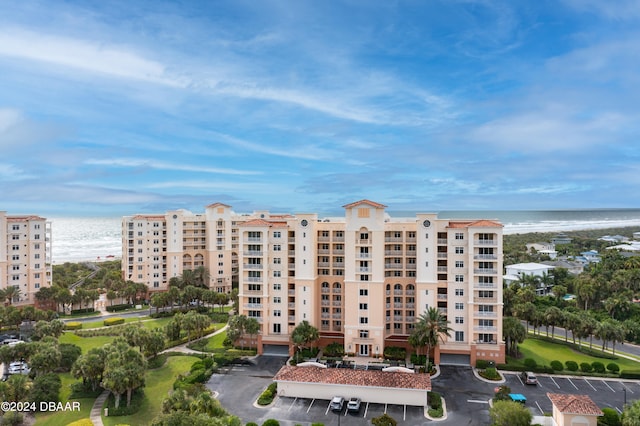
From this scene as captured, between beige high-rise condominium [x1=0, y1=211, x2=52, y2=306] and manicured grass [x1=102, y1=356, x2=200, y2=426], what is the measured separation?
38448 mm

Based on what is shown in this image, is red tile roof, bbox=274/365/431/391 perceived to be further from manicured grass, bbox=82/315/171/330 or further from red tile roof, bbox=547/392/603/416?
manicured grass, bbox=82/315/171/330

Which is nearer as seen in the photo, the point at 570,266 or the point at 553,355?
the point at 553,355

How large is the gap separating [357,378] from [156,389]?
66.6ft

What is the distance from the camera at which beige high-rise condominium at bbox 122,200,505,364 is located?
1966 inches

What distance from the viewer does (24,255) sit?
71.4 meters

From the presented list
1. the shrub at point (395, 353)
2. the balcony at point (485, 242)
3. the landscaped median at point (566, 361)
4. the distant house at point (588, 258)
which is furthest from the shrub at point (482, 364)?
the distant house at point (588, 258)

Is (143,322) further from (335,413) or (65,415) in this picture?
(335,413)

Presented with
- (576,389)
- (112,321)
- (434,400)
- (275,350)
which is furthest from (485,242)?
(112,321)

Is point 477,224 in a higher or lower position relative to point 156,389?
higher

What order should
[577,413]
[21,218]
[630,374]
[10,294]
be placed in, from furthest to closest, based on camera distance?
[21,218] → [10,294] → [630,374] → [577,413]

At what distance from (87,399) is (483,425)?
3602 centimetres

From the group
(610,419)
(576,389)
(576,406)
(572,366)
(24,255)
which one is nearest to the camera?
(576,406)

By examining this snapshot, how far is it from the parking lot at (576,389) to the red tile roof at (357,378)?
396 inches

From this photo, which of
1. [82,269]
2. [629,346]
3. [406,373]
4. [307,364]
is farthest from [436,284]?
[82,269]
